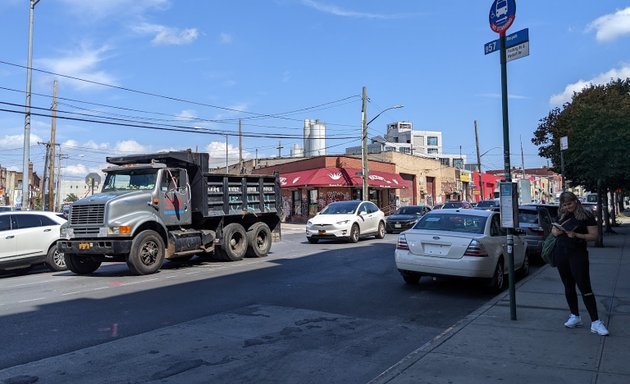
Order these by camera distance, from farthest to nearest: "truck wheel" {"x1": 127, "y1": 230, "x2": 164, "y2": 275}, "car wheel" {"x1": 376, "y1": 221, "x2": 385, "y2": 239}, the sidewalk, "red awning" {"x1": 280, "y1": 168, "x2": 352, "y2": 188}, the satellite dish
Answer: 1. "red awning" {"x1": 280, "y1": 168, "x2": 352, "y2": 188}
2. "car wheel" {"x1": 376, "y1": 221, "x2": 385, "y2": 239}
3. the satellite dish
4. "truck wheel" {"x1": 127, "y1": 230, "x2": 164, "y2": 275}
5. the sidewalk

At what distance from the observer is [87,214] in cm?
1208

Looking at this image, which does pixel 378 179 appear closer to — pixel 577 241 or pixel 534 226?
pixel 534 226

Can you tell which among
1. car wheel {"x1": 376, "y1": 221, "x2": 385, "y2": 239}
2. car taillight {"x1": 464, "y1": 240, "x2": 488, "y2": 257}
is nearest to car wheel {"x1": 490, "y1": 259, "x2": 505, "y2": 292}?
car taillight {"x1": 464, "y1": 240, "x2": 488, "y2": 257}

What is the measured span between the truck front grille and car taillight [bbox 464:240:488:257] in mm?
7917

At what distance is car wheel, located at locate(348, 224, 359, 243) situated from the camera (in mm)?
20250

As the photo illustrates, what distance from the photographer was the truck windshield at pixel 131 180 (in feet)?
42.4

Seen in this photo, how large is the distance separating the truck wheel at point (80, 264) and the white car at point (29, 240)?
778mm

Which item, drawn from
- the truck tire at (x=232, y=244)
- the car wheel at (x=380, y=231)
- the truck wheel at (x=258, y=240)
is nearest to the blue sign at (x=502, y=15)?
the truck tire at (x=232, y=244)

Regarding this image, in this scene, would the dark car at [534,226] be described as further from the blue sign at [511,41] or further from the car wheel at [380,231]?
the car wheel at [380,231]

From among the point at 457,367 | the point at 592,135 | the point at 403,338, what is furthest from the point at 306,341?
the point at 592,135

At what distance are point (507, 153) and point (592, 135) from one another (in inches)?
463

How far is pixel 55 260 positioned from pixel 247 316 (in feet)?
26.6

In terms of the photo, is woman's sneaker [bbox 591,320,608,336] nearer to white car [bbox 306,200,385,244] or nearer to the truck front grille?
the truck front grille

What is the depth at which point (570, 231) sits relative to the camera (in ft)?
21.1
